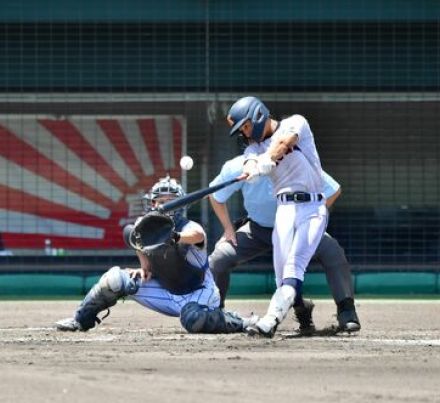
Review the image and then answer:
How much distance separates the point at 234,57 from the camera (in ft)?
50.7

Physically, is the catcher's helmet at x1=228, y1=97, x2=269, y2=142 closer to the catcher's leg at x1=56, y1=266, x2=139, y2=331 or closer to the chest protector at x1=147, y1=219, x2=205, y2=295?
the chest protector at x1=147, y1=219, x2=205, y2=295

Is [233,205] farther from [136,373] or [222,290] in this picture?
[136,373]

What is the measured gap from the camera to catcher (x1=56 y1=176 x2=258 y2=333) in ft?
28.6

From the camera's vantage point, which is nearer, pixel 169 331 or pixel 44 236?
pixel 169 331

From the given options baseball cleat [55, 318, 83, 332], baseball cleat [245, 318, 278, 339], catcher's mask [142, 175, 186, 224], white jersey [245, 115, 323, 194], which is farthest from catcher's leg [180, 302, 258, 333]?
white jersey [245, 115, 323, 194]

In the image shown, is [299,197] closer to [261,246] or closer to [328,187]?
[328,187]

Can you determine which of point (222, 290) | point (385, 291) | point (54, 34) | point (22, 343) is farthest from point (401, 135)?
point (22, 343)

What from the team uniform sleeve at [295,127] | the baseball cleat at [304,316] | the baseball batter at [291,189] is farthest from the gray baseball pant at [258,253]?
the team uniform sleeve at [295,127]

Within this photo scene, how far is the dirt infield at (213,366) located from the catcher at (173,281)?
0.54 ft

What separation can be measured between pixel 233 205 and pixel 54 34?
2.95 m

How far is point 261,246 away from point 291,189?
40.5 inches

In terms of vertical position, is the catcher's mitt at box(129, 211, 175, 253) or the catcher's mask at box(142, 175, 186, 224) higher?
the catcher's mask at box(142, 175, 186, 224)

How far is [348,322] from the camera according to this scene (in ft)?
29.3

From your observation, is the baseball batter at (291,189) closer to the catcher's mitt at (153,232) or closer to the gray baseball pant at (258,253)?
the gray baseball pant at (258,253)
